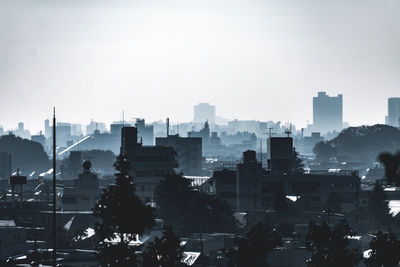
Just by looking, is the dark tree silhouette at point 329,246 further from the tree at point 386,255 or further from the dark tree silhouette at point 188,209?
the dark tree silhouette at point 188,209

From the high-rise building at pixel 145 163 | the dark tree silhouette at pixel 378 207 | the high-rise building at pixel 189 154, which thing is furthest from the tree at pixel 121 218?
the high-rise building at pixel 189 154

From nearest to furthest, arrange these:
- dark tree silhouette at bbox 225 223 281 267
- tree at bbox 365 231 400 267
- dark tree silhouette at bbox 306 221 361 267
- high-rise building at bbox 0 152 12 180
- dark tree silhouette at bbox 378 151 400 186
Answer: dark tree silhouette at bbox 378 151 400 186, tree at bbox 365 231 400 267, dark tree silhouette at bbox 306 221 361 267, dark tree silhouette at bbox 225 223 281 267, high-rise building at bbox 0 152 12 180

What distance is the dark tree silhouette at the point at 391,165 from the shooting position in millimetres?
19203

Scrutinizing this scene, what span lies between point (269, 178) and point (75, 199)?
14.5 m

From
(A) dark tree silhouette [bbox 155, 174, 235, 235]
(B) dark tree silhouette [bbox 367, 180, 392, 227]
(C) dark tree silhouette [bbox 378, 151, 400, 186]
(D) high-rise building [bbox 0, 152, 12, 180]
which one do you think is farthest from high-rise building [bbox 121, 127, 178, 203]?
(C) dark tree silhouette [bbox 378, 151, 400, 186]

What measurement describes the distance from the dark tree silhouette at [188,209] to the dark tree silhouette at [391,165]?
50.0 metres

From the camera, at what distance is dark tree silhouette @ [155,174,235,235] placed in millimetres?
73250

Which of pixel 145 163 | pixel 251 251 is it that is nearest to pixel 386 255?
pixel 251 251

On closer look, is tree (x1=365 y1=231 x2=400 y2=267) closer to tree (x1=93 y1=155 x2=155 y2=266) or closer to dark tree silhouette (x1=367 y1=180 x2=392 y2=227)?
tree (x1=93 y1=155 x2=155 y2=266)

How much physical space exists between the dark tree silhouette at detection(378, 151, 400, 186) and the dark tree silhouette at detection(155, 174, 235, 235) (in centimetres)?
4999

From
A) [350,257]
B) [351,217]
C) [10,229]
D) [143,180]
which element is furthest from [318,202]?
[350,257]

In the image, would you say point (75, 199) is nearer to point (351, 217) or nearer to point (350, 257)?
point (351, 217)

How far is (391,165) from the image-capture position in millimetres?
19547

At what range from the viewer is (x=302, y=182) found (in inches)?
3499
